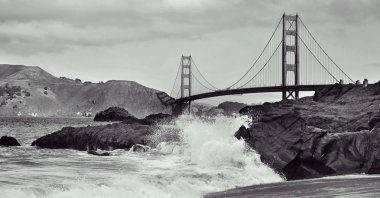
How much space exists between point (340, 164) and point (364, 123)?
4081mm

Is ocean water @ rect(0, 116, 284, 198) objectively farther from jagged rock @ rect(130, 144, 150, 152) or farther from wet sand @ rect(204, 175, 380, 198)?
jagged rock @ rect(130, 144, 150, 152)

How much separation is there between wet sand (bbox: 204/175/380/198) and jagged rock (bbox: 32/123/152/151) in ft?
56.3

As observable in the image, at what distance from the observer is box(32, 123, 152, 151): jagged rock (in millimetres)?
33500

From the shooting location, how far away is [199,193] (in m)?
15.4

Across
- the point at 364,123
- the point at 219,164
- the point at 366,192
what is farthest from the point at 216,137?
the point at 366,192

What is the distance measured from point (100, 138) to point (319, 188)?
21.6 meters

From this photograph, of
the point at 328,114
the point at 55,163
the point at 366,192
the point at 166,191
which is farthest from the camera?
the point at 328,114

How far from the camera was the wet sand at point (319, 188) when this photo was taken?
1401cm

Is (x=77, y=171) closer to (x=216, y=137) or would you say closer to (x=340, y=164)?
(x=216, y=137)

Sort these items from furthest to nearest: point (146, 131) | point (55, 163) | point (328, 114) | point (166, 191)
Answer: point (146, 131) < point (328, 114) < point (55, 163) < point (166, 191)

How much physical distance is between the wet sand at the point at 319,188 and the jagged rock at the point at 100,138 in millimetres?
17165

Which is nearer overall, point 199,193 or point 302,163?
point 199,193

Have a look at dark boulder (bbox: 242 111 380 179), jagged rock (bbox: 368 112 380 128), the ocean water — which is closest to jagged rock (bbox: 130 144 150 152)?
the ocean water

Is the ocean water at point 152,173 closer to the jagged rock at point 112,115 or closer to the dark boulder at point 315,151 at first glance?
the dark boulder at point 315,151
